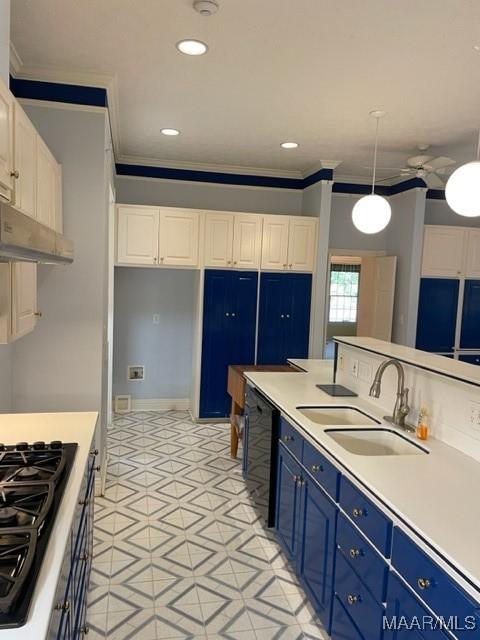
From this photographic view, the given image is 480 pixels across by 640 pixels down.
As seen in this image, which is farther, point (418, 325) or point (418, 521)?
point (418, 325)

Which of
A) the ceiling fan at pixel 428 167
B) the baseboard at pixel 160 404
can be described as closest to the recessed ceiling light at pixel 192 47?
the ceiling fan at pixel 428 167

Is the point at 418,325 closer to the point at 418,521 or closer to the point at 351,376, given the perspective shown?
the point at 351,376

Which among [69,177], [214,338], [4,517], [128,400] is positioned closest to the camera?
[4,517]

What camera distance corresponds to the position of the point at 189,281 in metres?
5.46

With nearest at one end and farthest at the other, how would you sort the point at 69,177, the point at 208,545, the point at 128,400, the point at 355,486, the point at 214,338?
the point at 355,486, the point at 208,545, the point at 69,177, the point at 214,338, the point at 128,400

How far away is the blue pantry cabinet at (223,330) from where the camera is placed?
196 inches

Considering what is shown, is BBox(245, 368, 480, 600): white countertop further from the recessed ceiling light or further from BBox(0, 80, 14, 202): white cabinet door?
the recessed ceiling light

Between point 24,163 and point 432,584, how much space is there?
211 cm

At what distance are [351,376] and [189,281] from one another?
109 inches

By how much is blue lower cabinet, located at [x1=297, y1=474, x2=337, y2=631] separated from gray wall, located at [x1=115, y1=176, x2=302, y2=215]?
380cm

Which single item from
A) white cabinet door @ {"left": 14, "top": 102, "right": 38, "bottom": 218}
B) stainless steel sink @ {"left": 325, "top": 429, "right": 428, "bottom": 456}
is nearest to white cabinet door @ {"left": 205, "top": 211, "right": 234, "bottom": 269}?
white cabinet door @ {"left": 14, "top": 102, "right": 38, "bottom": 218}

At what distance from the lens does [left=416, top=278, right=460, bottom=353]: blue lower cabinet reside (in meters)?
5.16

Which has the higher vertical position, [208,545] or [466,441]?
[466,441]

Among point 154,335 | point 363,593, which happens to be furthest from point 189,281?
point 363,593
